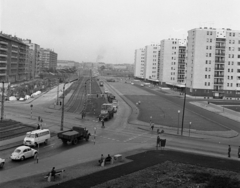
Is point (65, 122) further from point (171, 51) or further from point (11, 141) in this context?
point (171, 51)

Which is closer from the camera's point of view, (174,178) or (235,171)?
(174,178)

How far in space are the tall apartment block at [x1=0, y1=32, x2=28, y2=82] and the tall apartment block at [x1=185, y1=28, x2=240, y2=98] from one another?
2345 inches

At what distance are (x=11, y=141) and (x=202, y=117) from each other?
34664 millimetres

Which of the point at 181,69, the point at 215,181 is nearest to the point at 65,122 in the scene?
the point at 215,181

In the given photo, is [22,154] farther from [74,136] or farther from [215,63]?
[215,63]

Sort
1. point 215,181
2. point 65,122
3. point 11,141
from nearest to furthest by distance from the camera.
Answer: point 215,181, point 11,141, point 65,122

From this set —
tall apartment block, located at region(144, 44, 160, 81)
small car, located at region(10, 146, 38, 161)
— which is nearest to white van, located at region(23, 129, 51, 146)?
small car, located at region(10, 146, 38, 161)

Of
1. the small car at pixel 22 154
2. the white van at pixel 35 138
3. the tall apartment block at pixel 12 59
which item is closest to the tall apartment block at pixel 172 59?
the tall apartment block at pixel 12 59

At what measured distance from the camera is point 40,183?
1823cm

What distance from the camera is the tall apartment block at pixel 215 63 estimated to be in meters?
87.8

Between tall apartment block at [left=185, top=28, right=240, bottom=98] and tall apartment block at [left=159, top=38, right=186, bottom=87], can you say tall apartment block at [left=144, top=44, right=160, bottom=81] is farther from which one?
tall apartment block at [left=185, top=28, right=240, bottom=98]

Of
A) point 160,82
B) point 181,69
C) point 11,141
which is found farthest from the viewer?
point 160,82

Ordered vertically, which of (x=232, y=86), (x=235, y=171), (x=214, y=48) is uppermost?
(x=214, y=48)

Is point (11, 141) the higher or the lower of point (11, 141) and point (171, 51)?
the lower
